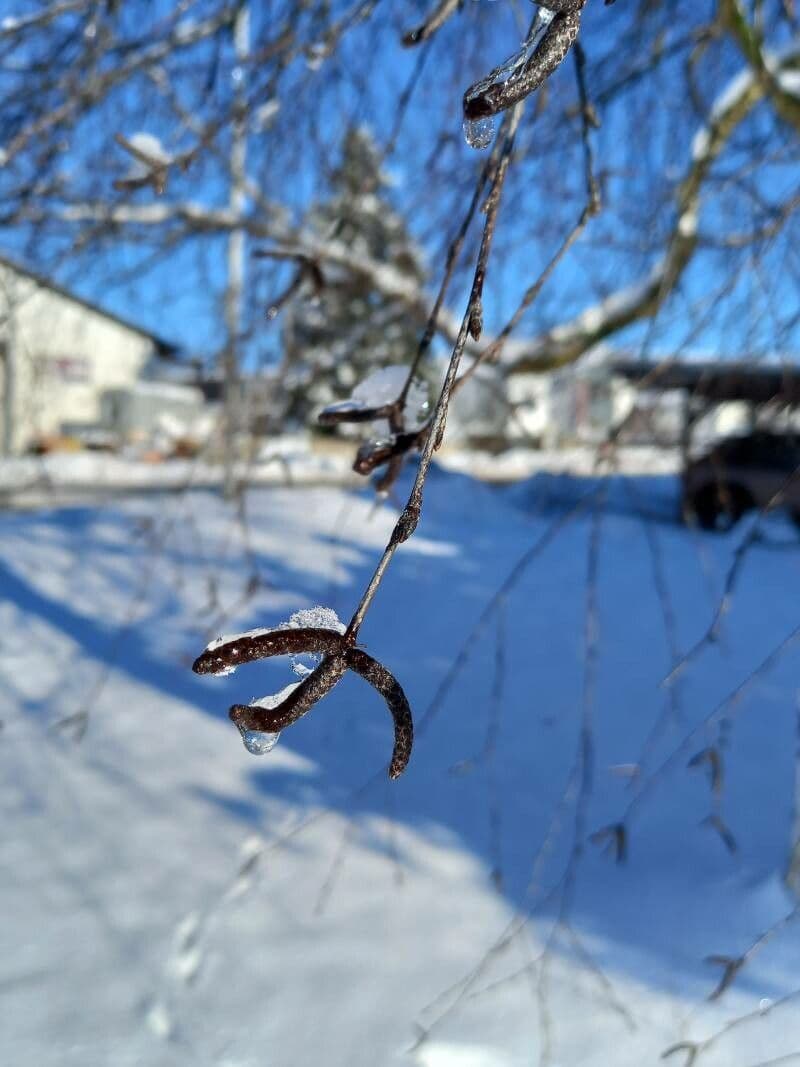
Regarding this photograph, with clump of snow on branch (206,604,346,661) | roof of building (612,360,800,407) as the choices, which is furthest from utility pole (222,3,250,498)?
clump of snow on branch (206,604,346,661)

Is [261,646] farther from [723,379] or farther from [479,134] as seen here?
[723,379]

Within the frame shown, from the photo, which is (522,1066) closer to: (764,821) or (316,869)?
(316,869)

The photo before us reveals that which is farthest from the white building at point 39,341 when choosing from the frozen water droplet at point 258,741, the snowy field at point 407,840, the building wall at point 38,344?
the frozen water droplet at point 258,741

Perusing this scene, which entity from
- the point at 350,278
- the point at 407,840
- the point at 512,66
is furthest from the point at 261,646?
the point at 350,278

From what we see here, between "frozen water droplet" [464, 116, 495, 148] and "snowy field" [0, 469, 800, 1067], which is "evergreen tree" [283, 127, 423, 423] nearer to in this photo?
"snowy field" [0, 469, 800, 1067]

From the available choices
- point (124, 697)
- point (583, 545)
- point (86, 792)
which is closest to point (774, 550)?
point (583, 545)

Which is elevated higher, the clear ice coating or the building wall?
the clear ice coating
